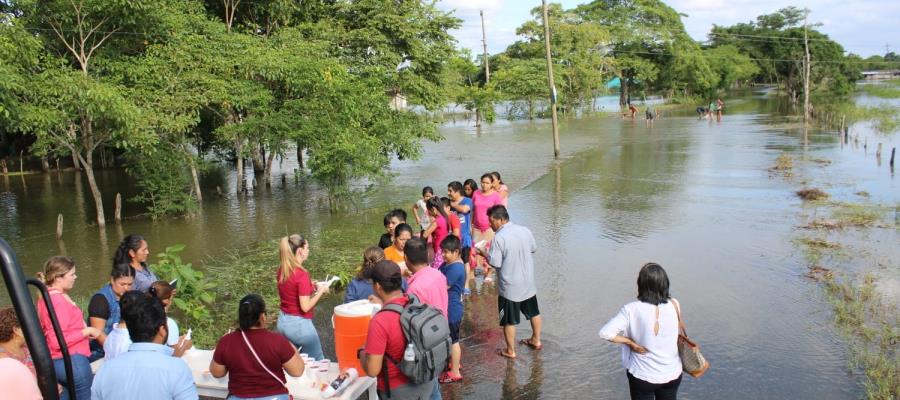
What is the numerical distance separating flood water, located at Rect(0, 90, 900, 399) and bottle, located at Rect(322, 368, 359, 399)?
158cm

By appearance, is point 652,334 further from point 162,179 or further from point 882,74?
point 882,74

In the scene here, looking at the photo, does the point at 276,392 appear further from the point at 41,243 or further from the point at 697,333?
the point at 41,243

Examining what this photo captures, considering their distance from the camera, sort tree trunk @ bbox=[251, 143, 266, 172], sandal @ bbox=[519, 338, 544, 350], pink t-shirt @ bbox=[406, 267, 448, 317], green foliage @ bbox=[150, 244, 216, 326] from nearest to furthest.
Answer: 1. pink t-shirt @ bbox=[406, 267, 448, 317]
2. sandal @ bbox=[519, 338, 544, 350]
3. green foliage @ bbox=[150, 244, 216, 326]
4. tree trunk @ bbox=[251, 143, 266, 172]

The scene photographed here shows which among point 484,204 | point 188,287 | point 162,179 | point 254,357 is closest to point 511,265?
point 484,204

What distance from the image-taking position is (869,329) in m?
7.12

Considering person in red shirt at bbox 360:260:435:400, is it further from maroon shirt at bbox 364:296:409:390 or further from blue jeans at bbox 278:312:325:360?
blue jeans at bbox 278:312:325:360

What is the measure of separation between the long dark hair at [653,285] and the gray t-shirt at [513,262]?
6.60 feet

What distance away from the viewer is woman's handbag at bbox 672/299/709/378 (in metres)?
4.36

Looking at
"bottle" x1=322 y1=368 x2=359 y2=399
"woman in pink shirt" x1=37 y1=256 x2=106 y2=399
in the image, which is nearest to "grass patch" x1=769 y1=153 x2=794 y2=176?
"bottle" x1=322 y1=368 x2=359 y2=399

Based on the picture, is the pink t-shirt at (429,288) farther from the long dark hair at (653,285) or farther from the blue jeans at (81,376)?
the blue jeans at (81,376)

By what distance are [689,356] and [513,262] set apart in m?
2.19

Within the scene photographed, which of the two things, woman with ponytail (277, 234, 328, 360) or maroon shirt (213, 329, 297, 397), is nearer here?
maroon shirt (213, 329, 297, 397)

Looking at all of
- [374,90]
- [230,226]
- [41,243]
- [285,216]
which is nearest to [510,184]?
[374,90]

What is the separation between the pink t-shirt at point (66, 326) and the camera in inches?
173
